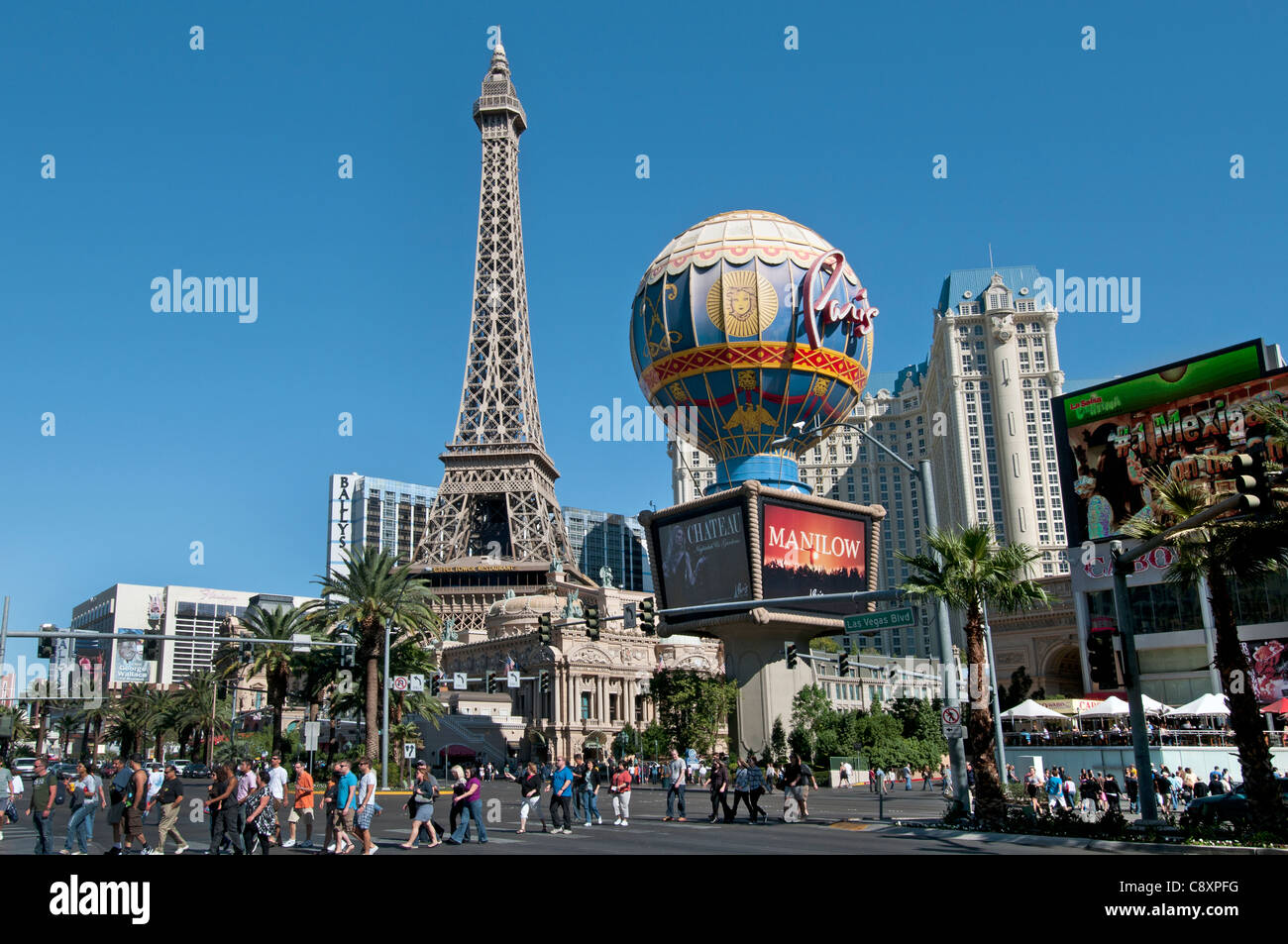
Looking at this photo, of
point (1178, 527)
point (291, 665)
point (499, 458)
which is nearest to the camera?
point (1178, 527)

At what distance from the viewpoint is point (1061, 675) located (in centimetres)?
9144

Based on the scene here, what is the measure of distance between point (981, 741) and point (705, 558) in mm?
26038

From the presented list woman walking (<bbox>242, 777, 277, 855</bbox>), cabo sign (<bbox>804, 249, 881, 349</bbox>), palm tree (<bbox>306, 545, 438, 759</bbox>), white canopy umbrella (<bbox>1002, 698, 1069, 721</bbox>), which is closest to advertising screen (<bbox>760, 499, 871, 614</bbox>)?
cabo sign (<bbox>804, 249, 881, 349</bbox>)

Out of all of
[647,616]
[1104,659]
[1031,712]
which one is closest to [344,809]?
[647,616]

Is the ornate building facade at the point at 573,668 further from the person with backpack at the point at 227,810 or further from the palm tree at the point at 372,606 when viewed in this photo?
the person with backpack at the point at 227,810

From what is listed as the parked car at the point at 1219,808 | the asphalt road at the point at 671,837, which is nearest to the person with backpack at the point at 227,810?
the asphalt road at the point at 671,837

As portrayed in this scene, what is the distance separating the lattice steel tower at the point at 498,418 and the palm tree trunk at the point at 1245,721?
89.4m

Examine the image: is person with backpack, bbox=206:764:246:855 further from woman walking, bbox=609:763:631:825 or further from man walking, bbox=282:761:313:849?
woman walking, bbox=609:763:631:825

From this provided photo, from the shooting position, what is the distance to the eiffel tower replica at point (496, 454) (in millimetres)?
105688

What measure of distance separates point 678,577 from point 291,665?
20292mm

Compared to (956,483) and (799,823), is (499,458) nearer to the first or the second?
(956,483)

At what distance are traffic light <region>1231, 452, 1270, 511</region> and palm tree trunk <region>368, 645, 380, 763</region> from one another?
33036 millimetres

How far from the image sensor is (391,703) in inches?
1832
